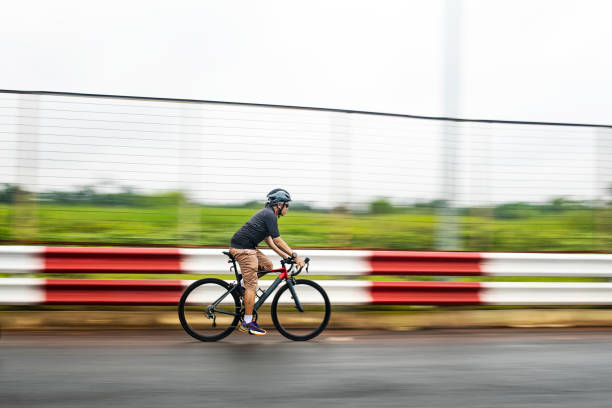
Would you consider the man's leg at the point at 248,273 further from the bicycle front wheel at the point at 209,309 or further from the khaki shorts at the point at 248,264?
the bicycle front wheel at the point at 209,309

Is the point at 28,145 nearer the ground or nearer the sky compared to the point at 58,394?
nearer the sky

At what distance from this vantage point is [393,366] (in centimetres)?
577

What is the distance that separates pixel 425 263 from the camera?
322 inches

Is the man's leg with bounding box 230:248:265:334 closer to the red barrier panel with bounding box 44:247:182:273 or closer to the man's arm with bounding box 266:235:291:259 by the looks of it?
the man's arm with bounding box 266:235:291:259

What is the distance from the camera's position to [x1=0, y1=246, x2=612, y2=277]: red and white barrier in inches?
292

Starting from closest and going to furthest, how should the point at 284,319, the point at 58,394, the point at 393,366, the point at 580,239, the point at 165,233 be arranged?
the point at 58,394 → the point at 393,366 → the point at 284,319 → the point at 165,233 → the point at 580,239

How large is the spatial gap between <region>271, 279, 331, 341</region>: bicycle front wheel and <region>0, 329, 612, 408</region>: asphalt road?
193 mm

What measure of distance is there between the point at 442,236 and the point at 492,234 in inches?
31.4

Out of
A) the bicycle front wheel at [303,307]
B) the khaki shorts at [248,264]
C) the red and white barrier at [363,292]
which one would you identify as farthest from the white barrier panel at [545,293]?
the khaki shorts at [248,264]

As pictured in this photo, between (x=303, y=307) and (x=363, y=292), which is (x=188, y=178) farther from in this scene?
(x=363, y=292)

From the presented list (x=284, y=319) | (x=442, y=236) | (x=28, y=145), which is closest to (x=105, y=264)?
(x=28, y=145)

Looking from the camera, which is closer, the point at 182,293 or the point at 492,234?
the point at 182,293

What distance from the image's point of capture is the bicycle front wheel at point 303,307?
24.3 ft

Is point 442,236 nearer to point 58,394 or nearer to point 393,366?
point 393,366
